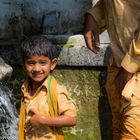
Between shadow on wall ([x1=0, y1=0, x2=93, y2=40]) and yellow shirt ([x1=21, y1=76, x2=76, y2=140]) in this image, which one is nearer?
yellow shirt ([x1=21, y1=76, x2=76, y2=140])

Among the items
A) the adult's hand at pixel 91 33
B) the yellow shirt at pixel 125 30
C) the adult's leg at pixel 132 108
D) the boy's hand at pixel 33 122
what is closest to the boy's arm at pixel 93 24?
the adult's hand at pixel 91 33

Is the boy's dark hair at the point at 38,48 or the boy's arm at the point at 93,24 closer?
the boy's dark hair at the point at 38,48

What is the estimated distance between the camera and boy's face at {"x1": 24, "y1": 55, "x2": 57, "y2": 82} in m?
4.57

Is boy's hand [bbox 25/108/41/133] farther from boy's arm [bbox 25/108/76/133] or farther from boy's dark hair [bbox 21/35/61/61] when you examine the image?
boy's dark hair [bbox 21/35/61/61]

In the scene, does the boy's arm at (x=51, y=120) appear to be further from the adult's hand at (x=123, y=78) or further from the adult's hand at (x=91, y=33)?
the adult's hand at (x=91, y=33)

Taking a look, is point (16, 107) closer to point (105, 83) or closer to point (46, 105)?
point (105, 83)

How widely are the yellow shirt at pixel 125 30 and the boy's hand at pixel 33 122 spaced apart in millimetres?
732

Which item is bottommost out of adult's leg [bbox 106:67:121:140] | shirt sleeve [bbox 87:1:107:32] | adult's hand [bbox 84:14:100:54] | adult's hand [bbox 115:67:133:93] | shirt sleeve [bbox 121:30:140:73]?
adult's leg [bbox 106:67:121:140]

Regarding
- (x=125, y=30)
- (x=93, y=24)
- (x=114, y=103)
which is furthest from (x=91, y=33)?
(x=114, y=103)

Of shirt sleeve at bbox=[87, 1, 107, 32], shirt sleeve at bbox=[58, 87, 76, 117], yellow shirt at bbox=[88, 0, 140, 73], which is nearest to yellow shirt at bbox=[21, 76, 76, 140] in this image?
shirt sleeve at bbox=[58, 87, 76, 117]

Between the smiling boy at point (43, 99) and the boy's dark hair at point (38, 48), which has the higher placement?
the boy's dark hair at point (38, 48)

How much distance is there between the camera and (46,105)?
4.58 m

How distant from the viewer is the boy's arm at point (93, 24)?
4.94 m

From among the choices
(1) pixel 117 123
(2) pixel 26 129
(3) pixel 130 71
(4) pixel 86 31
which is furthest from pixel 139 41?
(1) pixel 117 123
